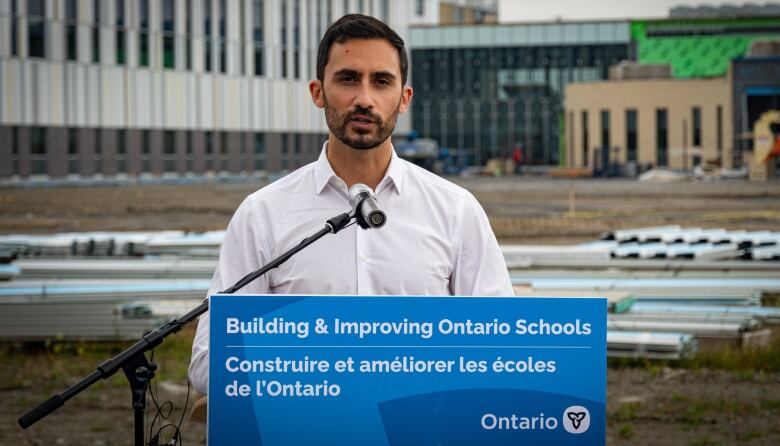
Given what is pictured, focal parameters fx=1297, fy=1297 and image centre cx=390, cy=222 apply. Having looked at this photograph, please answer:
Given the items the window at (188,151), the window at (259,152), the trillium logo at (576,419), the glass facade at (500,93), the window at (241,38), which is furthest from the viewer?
the glass facade at (500,93)

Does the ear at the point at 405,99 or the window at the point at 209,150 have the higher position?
the ear at the point at 405,99

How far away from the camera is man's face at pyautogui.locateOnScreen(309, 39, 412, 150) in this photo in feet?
12.3

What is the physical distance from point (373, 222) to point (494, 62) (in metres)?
93.7

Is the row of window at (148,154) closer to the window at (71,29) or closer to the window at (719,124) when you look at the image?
the window at (71,29)

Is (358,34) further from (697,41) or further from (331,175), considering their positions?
(697,41)

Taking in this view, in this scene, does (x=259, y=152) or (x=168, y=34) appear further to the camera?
(x=259, y=152)

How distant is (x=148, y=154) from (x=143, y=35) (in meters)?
5.96

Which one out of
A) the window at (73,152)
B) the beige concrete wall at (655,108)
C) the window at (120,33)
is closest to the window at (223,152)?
the window at (120,33)

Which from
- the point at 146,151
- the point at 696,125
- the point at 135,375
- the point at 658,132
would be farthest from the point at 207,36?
the point at 135,375

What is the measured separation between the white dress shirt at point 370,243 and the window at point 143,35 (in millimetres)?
61615

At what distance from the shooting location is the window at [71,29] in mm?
59000

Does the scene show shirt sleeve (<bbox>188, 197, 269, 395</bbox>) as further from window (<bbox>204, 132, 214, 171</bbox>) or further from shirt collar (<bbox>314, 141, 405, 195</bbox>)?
window (<bbox>204, 132, 214, 171</bbox>)

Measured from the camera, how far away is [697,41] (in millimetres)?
96250

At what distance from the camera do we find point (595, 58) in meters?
95.6
